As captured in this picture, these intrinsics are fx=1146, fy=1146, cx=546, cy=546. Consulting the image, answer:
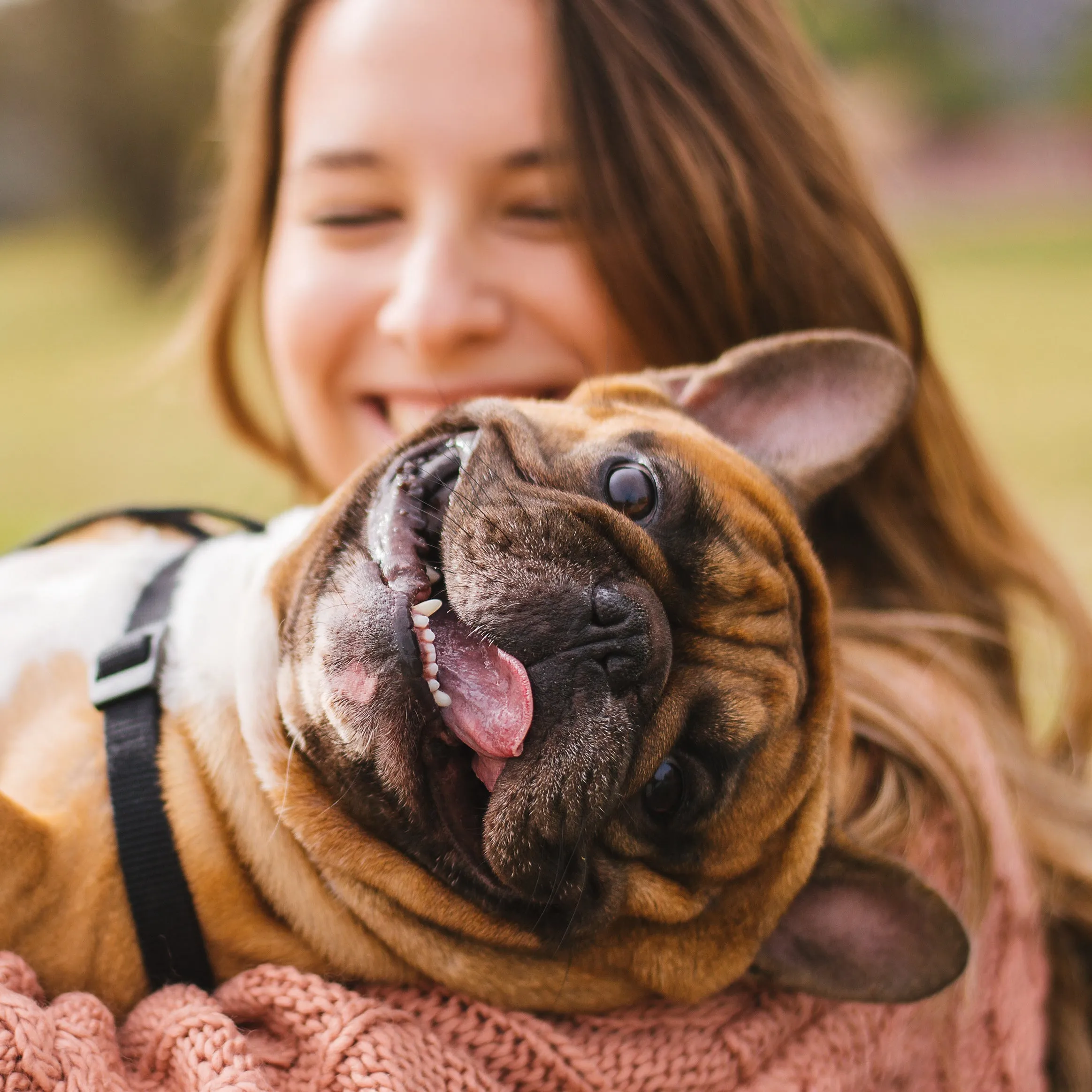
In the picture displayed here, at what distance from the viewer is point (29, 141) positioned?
86.1 ft

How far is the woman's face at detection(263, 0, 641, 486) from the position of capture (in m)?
2.71

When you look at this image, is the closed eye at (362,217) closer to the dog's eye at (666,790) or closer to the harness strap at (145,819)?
the harness strap at (145,819)

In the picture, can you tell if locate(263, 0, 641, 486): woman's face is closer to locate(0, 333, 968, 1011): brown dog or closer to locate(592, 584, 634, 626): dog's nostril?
locate(0, 333, 968, 1011): brown dog

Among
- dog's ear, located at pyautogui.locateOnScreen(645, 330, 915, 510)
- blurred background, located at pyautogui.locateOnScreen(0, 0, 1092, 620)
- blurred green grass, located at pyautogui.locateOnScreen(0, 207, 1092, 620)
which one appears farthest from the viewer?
blurred background, located at pyautogui.locateOnScreen(0, 0, 1092, 620)

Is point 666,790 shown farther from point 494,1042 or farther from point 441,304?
point 441,304

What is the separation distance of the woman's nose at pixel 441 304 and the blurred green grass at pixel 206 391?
4.92 ft

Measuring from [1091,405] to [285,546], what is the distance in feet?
32.8

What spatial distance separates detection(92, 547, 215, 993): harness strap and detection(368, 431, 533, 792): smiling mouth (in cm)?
53

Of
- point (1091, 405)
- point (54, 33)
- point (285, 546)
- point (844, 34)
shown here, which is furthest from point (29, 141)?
point (285, 546)

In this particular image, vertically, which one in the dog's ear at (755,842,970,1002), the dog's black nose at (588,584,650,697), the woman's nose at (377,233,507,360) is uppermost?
the woman's nose at (377,233,507,360)

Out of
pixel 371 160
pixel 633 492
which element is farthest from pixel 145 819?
pixel 371 160

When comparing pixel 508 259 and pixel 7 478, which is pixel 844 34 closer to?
pixel 7 478

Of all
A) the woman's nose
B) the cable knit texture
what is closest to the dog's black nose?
the cable knit texture

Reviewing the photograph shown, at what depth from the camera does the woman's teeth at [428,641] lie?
1853mm
